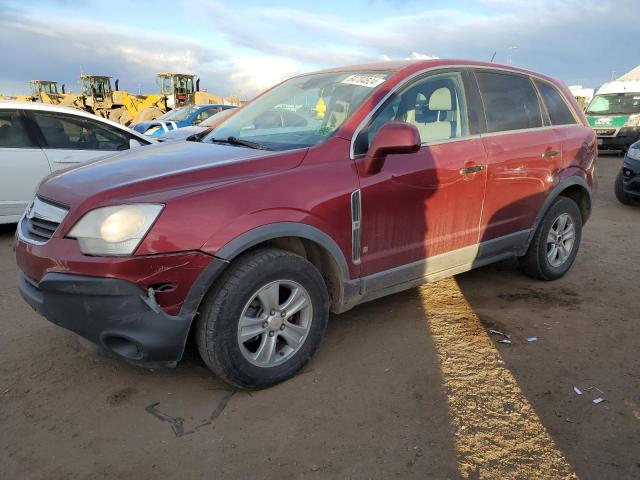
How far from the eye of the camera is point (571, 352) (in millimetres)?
3262

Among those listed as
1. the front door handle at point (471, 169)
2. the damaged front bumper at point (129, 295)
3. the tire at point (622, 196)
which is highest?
the front door handle at point (471, 169)

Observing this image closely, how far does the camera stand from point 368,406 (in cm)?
267

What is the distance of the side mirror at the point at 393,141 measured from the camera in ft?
9.40

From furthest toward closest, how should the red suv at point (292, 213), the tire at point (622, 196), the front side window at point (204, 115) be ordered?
the front side window at point (204, 115), the tire at point (622, 196), the red suv at point (292, 213)

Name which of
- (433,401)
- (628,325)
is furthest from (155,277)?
(628,325)

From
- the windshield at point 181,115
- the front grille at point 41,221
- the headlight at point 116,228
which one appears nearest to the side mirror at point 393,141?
the headlight at point 116,228

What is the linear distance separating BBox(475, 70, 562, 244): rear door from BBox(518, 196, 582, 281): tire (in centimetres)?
21

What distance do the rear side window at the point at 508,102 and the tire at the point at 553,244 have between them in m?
0.77

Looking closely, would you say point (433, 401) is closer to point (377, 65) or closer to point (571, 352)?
point (571, 352)

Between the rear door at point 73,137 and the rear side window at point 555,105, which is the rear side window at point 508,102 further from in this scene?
the rear door at point 73,137

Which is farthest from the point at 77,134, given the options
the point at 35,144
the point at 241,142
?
the point at 241,142

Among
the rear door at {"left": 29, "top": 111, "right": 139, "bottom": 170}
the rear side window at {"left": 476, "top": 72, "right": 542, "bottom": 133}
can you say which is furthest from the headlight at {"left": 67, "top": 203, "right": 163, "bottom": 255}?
the rear door at {"left": 29, "top": 111, "right": 139, "bottom": 170}

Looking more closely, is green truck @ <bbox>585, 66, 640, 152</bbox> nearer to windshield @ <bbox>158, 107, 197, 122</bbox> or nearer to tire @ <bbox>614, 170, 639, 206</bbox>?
tire @ <bbox>614, 170, 639, 206</bbox>

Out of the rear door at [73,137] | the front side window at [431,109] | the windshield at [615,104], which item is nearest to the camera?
the front side window at [431,109]
